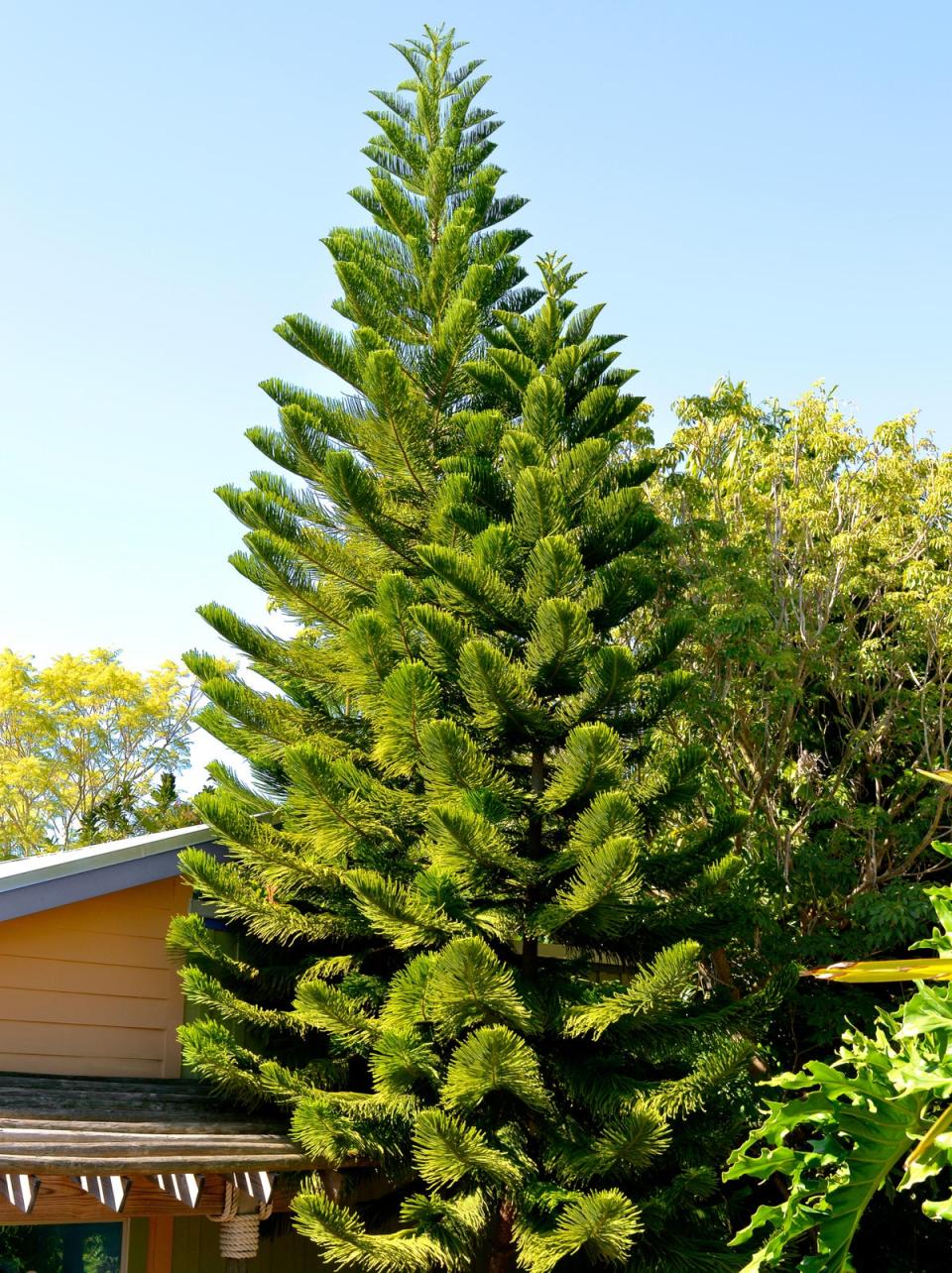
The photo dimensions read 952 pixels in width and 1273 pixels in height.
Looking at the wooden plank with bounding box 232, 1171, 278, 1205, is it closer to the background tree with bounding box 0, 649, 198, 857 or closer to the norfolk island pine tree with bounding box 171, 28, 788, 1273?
the norfolk island pine tree with bounding box 171, 28, 788, 1273

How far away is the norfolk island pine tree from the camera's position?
537 cm

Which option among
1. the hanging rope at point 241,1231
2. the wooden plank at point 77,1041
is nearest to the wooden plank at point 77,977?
the wooden plank at point 77,1041

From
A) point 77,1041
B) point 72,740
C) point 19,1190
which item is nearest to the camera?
point 19,1190

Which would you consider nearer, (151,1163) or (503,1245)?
(151,1163)

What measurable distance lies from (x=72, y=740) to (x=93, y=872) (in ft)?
51.0

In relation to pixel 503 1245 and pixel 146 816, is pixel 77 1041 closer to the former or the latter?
pixel 503 1245

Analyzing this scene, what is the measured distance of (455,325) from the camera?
23.8 ft

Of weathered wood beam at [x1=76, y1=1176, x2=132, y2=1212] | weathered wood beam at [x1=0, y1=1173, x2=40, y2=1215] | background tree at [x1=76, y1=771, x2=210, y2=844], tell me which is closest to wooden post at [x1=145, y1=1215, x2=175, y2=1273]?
weathered wood beam at [x1=76, y1=1176, x2=132, y2=1212]

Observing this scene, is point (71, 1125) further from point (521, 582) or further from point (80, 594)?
point (80, 594)

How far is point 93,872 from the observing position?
6086 millimetres

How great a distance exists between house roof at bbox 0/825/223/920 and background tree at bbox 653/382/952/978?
12.2 feet

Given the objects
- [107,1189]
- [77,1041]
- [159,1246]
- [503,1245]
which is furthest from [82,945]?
[503,1245]

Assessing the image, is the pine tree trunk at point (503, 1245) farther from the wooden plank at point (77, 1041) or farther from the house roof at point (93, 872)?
the house roof at point (93, 872)

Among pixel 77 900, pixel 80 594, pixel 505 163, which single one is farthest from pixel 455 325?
pixel 80 594
